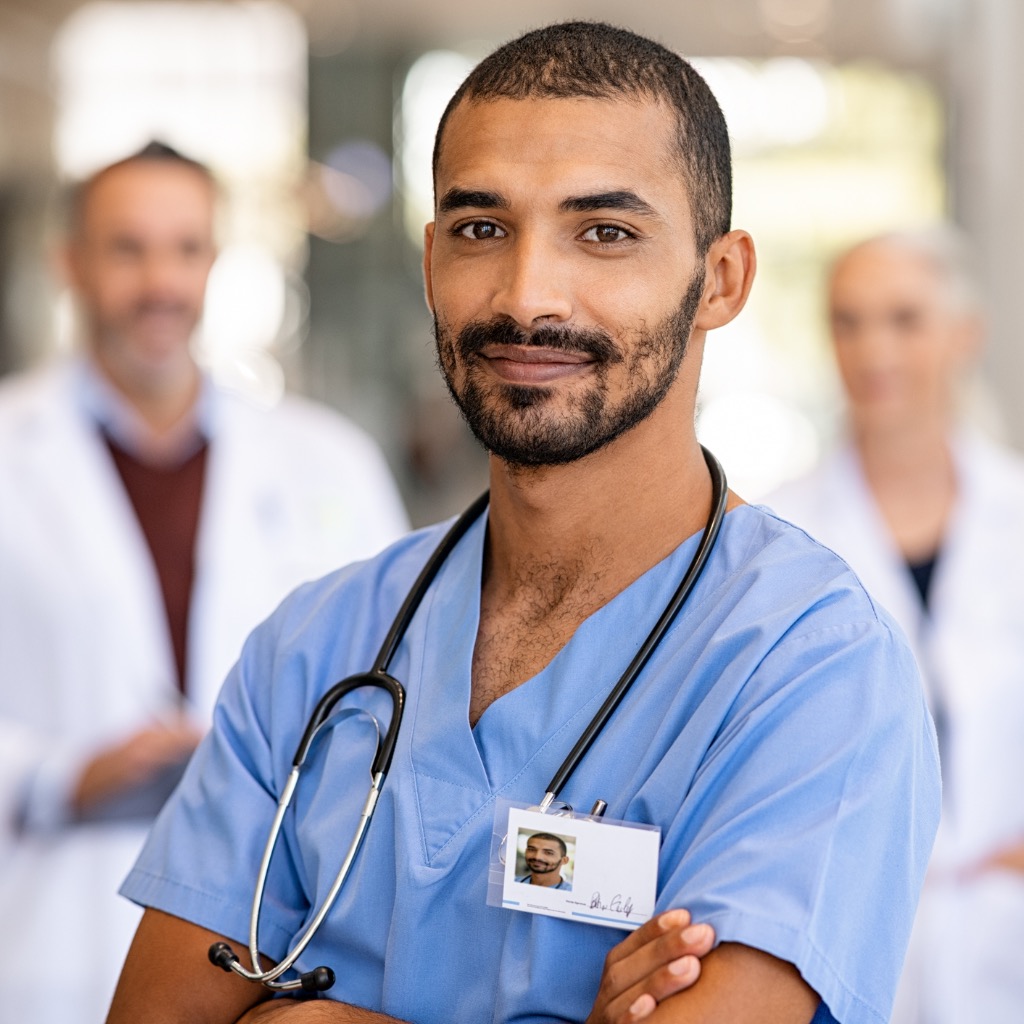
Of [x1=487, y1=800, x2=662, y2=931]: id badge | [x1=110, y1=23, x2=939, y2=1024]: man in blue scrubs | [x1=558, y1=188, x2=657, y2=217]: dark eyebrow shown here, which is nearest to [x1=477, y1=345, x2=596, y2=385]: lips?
[x1=110, y1=23, x2=939, y2=1024]: man in blue scrubs

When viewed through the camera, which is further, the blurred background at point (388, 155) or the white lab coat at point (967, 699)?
the blurred background at point (388, 155)

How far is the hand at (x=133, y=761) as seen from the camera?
2188 mm

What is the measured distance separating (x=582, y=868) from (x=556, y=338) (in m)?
0.38

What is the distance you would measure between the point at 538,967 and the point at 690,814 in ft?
0.50

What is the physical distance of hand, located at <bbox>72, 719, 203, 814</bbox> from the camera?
7.18ft

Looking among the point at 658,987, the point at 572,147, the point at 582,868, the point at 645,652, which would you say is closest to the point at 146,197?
the point at 572,147

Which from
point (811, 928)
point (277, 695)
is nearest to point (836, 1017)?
point (811, 928)

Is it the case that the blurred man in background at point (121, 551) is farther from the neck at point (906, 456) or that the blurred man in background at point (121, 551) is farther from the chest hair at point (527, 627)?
the chest hair at point (527, 627)

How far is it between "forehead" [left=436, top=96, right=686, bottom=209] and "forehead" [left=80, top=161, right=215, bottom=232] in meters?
1.48

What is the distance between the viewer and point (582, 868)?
1055 mm

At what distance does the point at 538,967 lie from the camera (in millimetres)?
1068

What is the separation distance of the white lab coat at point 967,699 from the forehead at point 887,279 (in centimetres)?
30

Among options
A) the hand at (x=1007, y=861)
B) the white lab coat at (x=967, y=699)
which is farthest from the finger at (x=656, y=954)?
the hand at (x=1007, y=861)

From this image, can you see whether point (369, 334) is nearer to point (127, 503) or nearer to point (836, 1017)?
point (127, 503)
